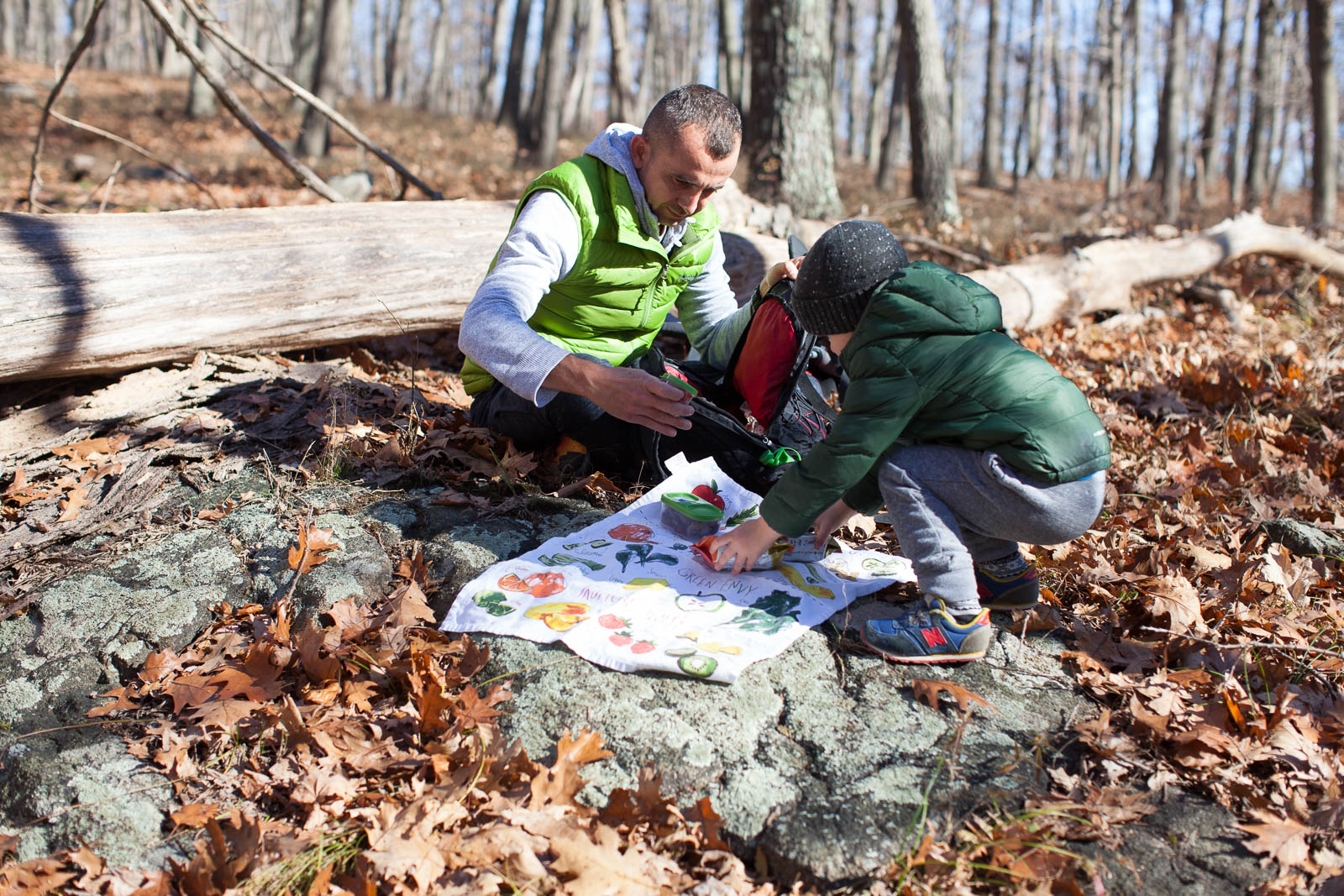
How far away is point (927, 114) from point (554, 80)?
5.84 meters

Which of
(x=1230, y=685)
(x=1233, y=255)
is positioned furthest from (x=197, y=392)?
(x=1233, y=255)

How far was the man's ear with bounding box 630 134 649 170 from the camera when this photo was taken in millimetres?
3166

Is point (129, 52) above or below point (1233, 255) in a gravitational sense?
above

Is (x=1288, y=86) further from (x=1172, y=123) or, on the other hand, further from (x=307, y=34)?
(x=307, y=34)

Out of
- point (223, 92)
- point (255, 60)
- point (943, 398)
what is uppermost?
point (255, 60)

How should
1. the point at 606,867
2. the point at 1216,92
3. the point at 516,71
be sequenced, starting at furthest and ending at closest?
the point at 1216,92 < the point at 516,71 < the point at 606,867

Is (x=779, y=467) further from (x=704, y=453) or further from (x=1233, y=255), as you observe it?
(x=1233, y=255)

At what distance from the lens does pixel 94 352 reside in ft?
12.4

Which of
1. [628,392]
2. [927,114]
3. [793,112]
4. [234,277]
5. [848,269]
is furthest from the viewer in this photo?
[927,114]

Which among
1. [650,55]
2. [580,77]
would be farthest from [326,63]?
[650,55]

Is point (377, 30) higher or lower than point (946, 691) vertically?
higher

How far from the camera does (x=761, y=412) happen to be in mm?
3561

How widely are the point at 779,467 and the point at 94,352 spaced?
3.07m

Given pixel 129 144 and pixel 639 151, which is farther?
pixel 129 144
